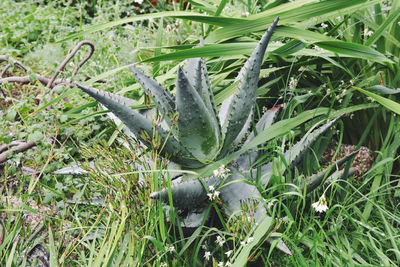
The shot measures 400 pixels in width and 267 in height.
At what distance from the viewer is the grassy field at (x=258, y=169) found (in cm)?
186

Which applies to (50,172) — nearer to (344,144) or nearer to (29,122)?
(29,122)

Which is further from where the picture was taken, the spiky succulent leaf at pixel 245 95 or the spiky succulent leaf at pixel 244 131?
the spiky succulent leaf at pixel 244 131

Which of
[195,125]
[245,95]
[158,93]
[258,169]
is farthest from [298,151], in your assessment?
[158,93]

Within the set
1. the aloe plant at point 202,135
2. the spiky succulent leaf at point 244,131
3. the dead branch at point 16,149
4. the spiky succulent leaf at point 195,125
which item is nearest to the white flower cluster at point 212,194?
the aloe plant at point 202,135

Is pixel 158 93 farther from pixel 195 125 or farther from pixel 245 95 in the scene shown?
pixel 245 95

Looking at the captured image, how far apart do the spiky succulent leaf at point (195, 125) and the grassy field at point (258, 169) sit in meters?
0.08

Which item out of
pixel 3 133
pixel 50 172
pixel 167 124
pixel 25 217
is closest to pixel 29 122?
pixel 3 133

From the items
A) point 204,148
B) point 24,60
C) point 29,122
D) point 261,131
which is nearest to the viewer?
point 204,148

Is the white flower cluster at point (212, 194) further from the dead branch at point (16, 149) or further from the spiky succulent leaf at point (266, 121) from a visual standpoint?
the dead branch at point (16, 149)

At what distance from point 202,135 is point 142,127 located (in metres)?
0.22

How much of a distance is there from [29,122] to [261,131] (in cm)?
123

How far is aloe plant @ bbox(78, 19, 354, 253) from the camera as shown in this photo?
192 cm

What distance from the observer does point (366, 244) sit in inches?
76.9

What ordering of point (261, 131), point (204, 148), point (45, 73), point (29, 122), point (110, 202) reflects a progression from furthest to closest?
point (45, 73), point (29, 122), point (261, 131), point (204, 148), point (110, 202)
